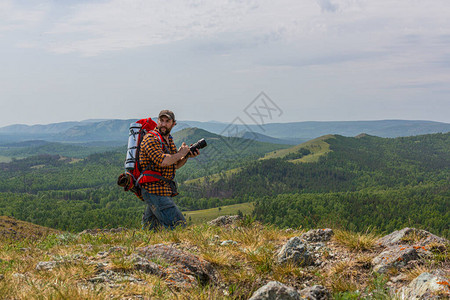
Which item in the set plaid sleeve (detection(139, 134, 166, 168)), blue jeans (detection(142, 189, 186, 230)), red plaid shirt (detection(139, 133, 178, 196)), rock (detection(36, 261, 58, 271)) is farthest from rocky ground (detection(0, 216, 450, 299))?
plaid sleeve (detection(139, 134, 166, 168))

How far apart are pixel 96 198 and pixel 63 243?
192567mm

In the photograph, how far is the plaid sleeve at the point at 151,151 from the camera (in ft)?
26.2

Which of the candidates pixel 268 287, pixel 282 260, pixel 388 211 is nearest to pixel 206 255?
pixel 282 260

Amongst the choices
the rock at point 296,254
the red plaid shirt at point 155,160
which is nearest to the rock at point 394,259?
the rock at point 296,254

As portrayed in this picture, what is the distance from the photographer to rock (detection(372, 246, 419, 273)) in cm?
578

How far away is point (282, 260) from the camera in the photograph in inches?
250

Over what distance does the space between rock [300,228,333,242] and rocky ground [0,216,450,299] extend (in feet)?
0.08

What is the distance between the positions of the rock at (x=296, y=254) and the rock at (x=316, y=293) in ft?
3.94

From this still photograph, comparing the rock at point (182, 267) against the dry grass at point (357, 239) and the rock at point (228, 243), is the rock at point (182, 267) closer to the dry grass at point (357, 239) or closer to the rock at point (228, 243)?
the rock at point (228, 243)

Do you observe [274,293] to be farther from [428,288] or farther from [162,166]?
[162,166]

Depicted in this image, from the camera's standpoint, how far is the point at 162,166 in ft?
26.3

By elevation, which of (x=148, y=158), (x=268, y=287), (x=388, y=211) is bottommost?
(x=388, y=211)

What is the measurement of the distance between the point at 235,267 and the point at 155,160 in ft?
10.9

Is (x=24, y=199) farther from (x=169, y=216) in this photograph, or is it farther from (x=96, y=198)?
(x=169, y=216)
